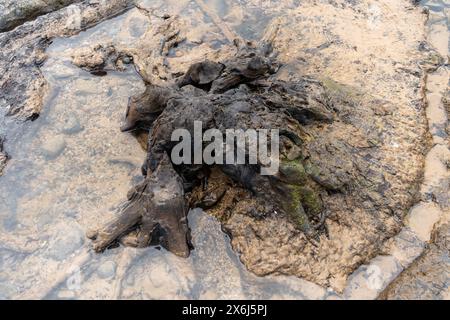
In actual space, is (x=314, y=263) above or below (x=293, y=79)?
below

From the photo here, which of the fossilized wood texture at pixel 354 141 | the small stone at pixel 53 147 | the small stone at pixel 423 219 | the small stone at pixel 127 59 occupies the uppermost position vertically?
the small stone at pixel 127 59

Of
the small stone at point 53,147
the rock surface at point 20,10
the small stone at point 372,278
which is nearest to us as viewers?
the small stone at point 372,278

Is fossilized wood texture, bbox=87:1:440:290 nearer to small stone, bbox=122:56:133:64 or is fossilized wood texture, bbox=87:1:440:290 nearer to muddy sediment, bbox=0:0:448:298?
muddy sediment, bbox=0:0:448:298

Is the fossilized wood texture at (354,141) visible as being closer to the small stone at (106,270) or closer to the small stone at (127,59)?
the small stone at (106,270)

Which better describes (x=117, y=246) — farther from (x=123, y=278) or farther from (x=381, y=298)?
(x=381, y=298)

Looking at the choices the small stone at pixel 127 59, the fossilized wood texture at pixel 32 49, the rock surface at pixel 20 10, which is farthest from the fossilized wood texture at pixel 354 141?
the rock surface at pixel 20 10
